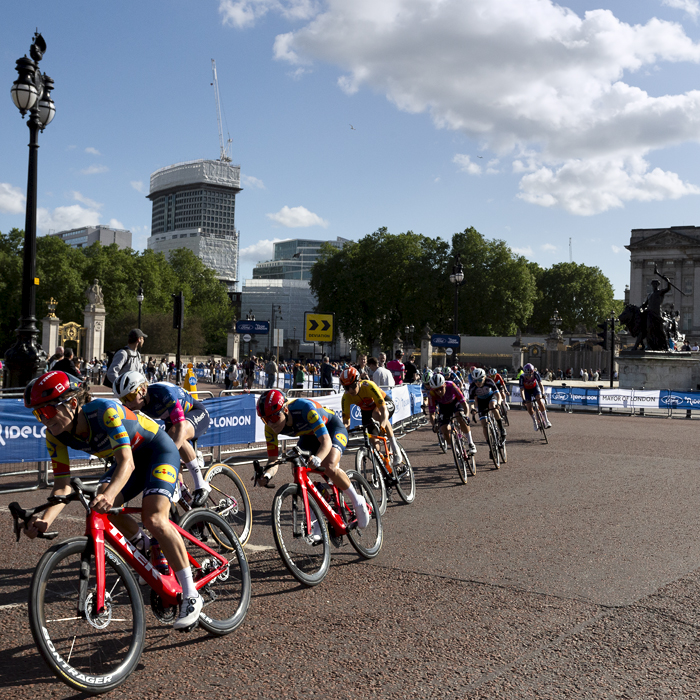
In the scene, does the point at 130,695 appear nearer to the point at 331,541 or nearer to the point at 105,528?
the point at 105,528

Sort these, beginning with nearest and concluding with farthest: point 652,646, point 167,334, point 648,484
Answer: point 652,646
point 648,484
point 167,334

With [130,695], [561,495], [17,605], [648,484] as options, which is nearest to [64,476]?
[130,695]

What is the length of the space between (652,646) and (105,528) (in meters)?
3.29

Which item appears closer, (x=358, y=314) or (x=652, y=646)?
(x=652, y=646)

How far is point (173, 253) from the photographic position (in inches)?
3595

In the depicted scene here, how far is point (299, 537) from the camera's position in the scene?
5668 mm

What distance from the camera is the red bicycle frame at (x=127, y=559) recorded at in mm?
3828

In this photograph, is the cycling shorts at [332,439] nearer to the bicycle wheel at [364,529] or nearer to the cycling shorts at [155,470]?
the bicycle wheel at [364,529]

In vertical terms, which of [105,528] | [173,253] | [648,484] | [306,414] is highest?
[173,253]

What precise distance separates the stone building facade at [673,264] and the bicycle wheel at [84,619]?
288ft

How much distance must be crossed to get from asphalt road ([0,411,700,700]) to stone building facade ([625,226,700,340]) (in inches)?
3276

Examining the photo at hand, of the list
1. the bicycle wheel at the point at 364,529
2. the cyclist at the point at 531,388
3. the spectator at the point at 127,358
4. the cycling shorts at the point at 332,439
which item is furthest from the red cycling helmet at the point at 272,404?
the cyclist at the point at 531,388

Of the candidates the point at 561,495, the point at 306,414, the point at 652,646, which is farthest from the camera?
the point at 561,495

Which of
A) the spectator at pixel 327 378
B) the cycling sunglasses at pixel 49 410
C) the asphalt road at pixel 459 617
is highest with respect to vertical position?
the cycling sunglasses at pixel 49 410
